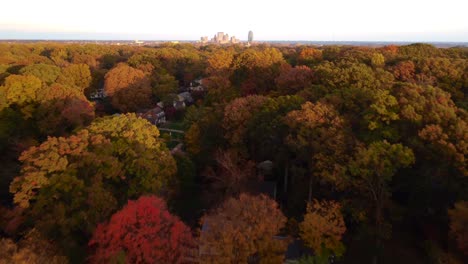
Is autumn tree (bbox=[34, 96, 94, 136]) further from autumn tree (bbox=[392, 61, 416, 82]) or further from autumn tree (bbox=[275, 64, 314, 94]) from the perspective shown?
autumn tree (bbox=[392, 61, 416, 82])

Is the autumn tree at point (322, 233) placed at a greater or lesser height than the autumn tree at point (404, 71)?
lesser

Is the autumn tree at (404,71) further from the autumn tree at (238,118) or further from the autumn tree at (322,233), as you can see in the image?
the autumn tree at (322,233)

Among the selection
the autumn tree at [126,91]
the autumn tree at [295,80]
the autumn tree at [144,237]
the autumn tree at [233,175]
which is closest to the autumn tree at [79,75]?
the autumn tree at [126,91]

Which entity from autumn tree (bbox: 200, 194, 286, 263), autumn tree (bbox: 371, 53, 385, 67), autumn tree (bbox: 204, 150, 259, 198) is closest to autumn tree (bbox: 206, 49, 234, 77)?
autumn tree (bbox: 371, 53, 385, 67)

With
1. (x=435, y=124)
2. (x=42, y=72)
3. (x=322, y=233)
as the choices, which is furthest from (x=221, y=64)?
(x=322, y=233)

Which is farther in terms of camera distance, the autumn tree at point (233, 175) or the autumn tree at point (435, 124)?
the autumn tree at point (233, 175)

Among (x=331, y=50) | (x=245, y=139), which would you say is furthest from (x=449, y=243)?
(x=331, y=50)
